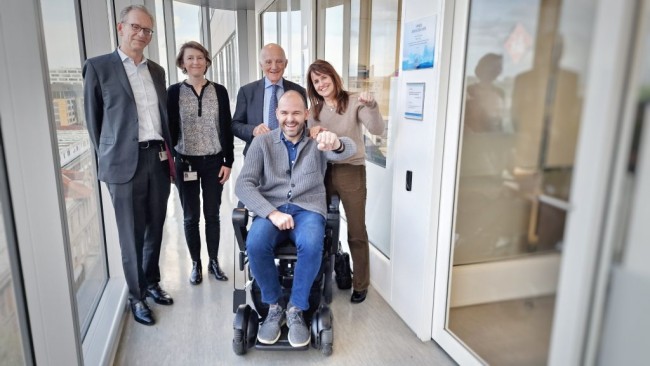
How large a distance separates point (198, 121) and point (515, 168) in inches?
75.0

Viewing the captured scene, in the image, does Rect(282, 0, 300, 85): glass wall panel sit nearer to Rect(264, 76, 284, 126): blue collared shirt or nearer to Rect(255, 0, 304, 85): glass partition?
Rect(255, 0, 304, 85): glass partition

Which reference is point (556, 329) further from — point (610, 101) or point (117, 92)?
point (117, 92)

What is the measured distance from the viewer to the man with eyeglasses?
2.21m

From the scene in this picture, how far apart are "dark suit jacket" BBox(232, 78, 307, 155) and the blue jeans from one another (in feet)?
2.44

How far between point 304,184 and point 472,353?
1.21m

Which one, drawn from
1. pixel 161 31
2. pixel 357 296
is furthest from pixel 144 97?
pixel 161 31

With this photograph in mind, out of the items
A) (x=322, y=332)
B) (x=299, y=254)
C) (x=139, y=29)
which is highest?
(x=139, y=29)

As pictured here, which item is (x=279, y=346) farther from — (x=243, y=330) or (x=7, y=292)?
(x=7, y=292)

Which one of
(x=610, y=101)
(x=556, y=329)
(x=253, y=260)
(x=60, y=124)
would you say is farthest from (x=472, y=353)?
(x=60, y=124)

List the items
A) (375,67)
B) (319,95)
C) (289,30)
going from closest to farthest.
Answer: (319,95), (375,67), (289,30)

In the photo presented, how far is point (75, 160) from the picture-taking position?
2.39 metres

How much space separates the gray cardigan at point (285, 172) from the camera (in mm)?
2406

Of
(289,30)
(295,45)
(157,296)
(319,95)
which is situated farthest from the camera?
(289,30)

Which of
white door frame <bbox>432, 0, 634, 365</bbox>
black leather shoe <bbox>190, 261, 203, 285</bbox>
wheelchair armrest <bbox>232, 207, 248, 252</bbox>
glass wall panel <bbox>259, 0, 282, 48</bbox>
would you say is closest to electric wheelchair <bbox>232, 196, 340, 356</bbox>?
wheelchair armrest <bbox>232, 207, 248, 252</bbox>
